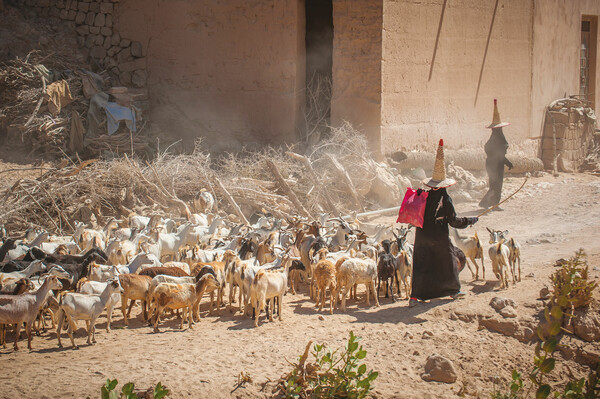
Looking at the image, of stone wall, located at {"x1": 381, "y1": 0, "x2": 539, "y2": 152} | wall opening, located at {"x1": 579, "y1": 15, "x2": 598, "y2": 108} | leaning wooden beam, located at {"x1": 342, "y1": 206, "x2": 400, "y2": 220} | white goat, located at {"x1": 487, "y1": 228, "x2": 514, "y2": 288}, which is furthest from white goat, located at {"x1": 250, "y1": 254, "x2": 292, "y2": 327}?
wall opening, located at {"x1": 579, "y1": 15, "x2": 598, "y2": 108}

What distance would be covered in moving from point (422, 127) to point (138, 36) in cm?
792

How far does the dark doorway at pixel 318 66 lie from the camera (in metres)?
15.9

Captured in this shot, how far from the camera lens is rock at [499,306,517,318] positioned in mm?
7430

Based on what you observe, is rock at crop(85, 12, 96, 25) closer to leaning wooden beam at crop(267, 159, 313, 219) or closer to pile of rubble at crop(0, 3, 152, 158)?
pile of rubble at crop(0, 3, 152, 158)

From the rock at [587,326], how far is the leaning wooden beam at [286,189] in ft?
18.9

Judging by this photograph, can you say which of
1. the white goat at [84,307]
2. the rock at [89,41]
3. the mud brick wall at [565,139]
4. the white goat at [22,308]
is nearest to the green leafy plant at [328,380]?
the white goat at [84,307]

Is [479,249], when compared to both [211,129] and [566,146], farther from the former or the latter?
[566,146]

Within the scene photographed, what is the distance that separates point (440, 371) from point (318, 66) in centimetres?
1187

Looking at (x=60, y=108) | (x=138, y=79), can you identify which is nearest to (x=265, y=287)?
(x=60, y=108)

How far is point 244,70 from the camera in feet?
53.5

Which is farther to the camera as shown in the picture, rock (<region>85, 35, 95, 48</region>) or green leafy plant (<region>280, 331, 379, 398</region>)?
rock (<region>85, 35, 95, 48</region>)

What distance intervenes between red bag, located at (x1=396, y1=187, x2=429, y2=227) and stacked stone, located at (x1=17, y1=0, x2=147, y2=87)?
36.4ft

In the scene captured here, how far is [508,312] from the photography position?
7445mm

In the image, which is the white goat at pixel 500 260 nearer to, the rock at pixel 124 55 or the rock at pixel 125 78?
the rock at pixel 125 78
